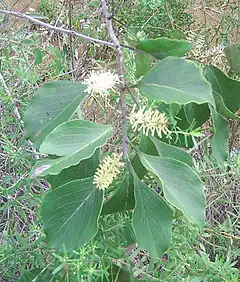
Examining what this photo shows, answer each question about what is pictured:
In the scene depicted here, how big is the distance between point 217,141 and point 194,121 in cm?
4

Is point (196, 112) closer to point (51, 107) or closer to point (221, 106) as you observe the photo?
point (221, 106)

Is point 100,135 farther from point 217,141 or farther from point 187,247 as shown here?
point 187,247

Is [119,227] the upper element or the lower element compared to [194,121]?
lower

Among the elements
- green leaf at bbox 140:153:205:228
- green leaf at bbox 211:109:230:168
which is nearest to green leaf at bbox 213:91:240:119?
green leaf at bbox 211:109:230:168

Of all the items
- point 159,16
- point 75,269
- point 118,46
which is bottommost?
point 159,16

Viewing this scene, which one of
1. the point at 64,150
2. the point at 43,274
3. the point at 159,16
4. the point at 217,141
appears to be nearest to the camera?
the point at 64,150

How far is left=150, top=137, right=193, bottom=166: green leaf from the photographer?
60 cm

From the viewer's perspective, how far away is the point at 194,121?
0.68m

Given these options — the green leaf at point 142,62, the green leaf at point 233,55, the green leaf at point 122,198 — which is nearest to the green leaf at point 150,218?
the green leaf at point 122,198

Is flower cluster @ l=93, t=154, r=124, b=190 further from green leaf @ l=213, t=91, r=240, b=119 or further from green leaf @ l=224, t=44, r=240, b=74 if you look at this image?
green leaf @ l=224, t=44, r=240, b=74

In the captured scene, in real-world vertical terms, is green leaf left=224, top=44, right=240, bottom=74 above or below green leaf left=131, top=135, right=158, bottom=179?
above

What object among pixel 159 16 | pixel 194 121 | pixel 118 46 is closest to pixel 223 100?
pixel 194 121

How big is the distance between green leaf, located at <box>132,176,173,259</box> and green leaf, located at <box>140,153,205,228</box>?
0.10 feet

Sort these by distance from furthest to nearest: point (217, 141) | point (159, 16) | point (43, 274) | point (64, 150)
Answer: point (159, 16) < point (43, 274) < point (217, 141) < point (64, 150)
